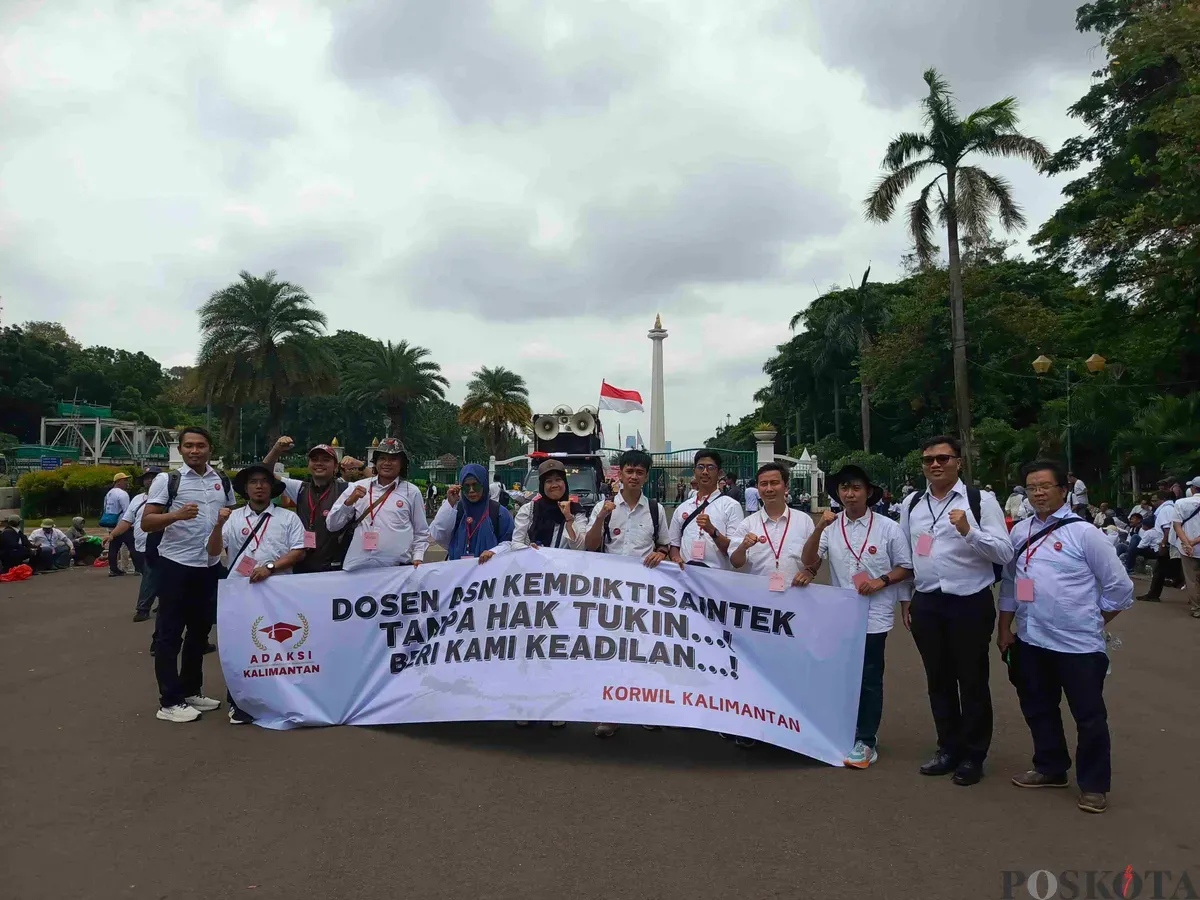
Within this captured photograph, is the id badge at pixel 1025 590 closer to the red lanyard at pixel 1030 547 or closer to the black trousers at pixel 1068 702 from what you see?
the red lanyard at pixel 1030 547

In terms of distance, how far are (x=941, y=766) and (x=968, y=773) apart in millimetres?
180

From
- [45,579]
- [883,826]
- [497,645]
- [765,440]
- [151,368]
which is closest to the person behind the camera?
[883,826]

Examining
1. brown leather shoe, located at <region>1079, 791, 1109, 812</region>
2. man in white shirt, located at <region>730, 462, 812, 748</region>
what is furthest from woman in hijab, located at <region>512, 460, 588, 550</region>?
brown leather shoe, located at <region>1079, 791, 1109, 812</region>

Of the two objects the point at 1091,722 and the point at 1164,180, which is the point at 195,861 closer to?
the point at 1091,722

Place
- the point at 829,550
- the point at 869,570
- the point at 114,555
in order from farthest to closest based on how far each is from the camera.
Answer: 1. the point at 114,555
2. the point at 829,550
3. the point at 869,570

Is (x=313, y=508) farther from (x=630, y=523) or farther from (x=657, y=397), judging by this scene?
(x=657, y=397)

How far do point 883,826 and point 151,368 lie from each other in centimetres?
8917

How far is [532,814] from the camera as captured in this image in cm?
445

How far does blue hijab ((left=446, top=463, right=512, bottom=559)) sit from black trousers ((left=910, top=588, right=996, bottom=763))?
3.05 metres

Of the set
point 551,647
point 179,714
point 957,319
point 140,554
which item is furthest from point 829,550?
point 957,319

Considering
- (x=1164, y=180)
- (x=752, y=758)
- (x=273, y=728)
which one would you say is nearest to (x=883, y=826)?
(x=752, y=758)

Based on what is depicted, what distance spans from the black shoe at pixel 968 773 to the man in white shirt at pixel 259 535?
448 cm

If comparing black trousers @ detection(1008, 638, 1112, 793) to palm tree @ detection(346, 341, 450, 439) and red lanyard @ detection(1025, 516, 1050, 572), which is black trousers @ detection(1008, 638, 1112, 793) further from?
palm tree @ detection(346, 341, 450, 439)

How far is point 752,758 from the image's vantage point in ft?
17.6
